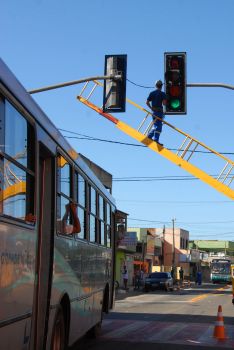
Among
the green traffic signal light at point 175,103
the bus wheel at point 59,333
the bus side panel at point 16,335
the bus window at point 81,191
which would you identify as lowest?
the bus wheel at point 59,333

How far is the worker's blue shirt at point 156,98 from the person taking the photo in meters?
15.4

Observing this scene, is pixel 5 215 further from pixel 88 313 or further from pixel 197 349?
pixel 197 349

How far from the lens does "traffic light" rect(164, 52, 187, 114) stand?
40.8 ft

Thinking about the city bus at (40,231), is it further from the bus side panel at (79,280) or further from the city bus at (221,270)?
the city bus at (221,270)

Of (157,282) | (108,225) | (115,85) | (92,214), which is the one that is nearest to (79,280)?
(92,214)

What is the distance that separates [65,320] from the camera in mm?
7625

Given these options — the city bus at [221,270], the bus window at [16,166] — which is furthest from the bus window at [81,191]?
the city bus at [221,270]

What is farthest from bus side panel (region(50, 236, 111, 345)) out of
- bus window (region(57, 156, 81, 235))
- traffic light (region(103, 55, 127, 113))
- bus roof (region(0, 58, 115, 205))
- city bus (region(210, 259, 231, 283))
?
city bus (region(210, 259, 231, 283))

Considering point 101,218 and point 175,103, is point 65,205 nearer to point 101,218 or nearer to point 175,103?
point 101,218

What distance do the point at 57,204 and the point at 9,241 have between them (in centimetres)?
212

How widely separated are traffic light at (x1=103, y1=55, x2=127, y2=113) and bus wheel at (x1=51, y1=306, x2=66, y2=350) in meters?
6.62

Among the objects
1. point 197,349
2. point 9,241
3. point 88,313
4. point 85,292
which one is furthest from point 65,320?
point 197,349

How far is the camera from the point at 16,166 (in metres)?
5.09

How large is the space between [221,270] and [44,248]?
Result: 65.3 meters
